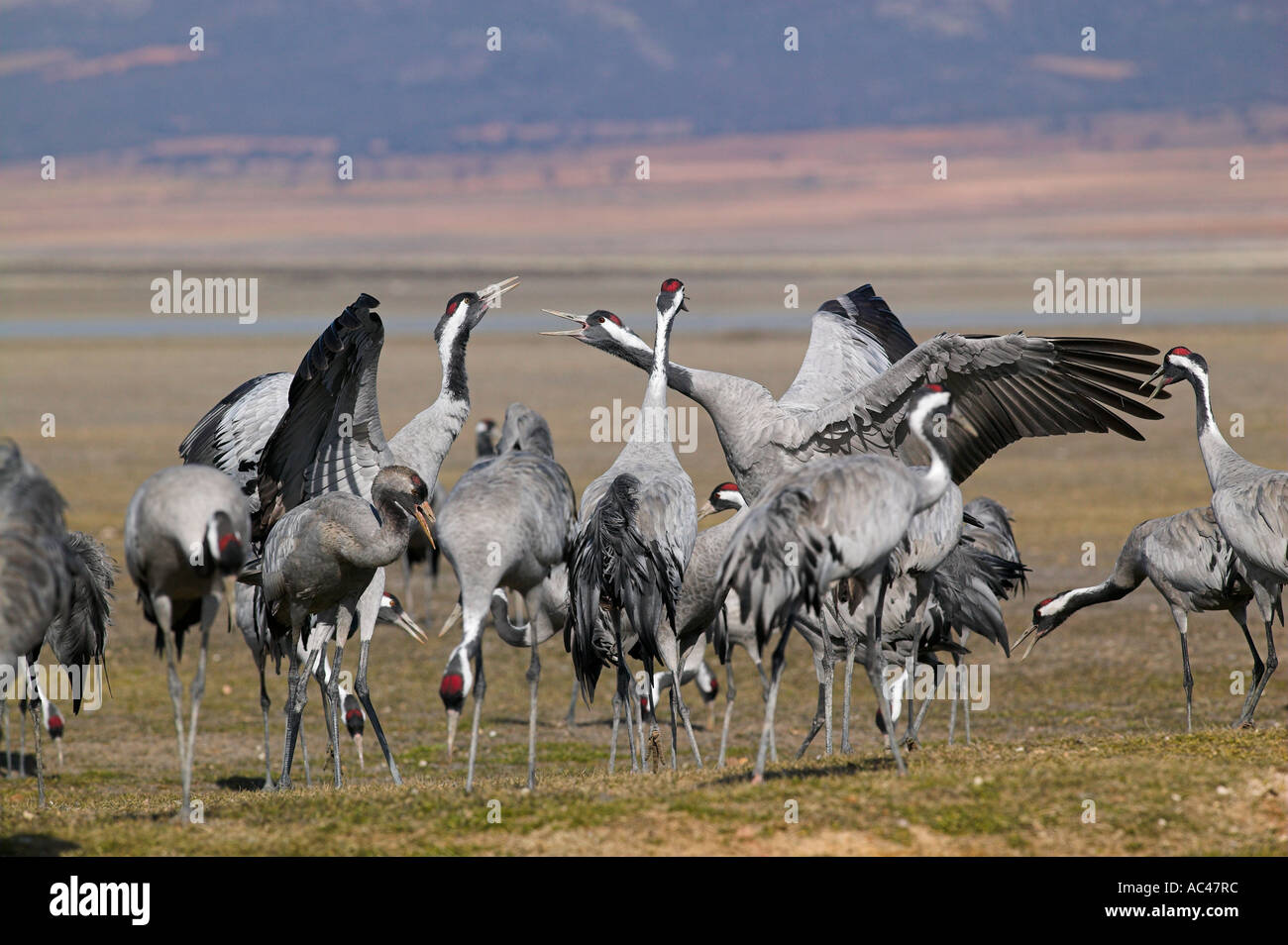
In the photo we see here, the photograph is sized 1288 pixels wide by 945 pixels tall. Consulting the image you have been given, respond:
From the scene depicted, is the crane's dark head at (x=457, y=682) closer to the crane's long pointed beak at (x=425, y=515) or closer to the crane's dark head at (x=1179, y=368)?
the crane's long pointed beak at (x=425, y=515)

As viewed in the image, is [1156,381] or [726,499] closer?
[1156,381]

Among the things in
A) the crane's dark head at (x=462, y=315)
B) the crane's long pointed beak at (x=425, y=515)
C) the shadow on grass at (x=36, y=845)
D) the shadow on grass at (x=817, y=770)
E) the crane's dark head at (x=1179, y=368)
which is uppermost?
the crane's dark head at (x=462, y=315)

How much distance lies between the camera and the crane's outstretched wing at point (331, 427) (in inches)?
330

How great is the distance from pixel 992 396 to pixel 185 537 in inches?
203

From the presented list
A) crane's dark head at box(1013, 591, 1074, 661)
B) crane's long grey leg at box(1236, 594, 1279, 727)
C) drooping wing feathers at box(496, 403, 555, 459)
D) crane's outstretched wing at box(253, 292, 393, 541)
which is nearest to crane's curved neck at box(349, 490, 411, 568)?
crane's outstretched wing at box(253, 292, 393, 541)

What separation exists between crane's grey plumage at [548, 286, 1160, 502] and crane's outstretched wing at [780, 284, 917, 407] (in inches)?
17.2

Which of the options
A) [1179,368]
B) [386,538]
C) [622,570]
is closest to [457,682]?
[386,538]

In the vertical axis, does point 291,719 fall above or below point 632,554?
below

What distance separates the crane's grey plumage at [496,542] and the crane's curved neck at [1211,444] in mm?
4403

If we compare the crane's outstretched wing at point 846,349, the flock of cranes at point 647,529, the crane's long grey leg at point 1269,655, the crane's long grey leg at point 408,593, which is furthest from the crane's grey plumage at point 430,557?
the crane's long grey leg at point 1269,655

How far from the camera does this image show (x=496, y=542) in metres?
8.21

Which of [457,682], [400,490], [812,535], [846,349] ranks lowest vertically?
[457,682]

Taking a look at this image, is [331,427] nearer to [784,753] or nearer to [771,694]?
[771,694]

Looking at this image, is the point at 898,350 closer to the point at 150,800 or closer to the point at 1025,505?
the point at 150,800
